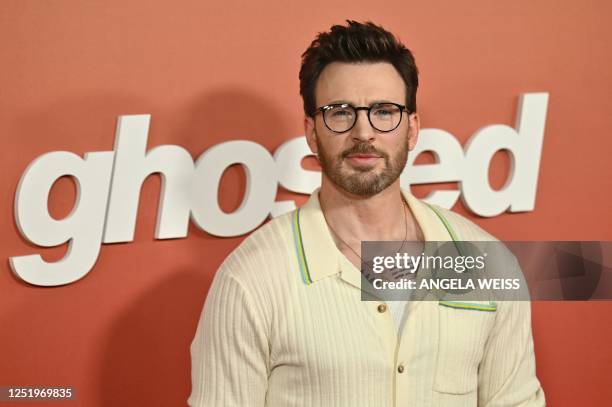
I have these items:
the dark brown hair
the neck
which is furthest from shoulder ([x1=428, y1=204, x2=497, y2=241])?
the dark brown hair

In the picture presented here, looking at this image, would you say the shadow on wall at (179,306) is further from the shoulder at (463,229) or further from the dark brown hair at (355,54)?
the shoulder at (463,229)

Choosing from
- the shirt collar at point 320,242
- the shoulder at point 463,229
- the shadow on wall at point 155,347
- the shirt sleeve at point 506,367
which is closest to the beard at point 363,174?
the shirt collar at point 320,242

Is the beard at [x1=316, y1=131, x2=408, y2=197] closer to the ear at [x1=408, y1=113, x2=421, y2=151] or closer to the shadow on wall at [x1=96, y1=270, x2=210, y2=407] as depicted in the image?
the ear at [x1=408, y1=113, x2=421, y2=151]

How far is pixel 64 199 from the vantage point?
208 cm

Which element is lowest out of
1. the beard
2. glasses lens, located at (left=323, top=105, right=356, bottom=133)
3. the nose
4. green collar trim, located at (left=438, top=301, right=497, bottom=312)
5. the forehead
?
green collar trim, located at (left=438, top=301, right=497, bottom=312)

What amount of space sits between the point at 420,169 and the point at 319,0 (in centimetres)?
57

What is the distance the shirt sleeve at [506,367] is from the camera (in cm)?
188

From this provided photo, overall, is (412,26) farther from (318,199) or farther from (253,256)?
(253,256)

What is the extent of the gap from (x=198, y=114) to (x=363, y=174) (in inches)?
22.9

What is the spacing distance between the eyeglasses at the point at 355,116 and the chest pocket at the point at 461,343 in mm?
428

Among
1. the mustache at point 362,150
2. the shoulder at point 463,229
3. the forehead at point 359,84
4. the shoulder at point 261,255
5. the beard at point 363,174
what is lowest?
the shoulder at point 261,255

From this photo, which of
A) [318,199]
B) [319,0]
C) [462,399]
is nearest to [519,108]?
[319,0]

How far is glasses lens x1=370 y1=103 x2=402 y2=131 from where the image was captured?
1.83 metres

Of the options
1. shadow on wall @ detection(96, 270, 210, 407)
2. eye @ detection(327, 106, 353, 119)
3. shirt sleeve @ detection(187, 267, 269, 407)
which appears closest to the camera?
shirt sleeve @ detection(187, 267, 269, 407)
